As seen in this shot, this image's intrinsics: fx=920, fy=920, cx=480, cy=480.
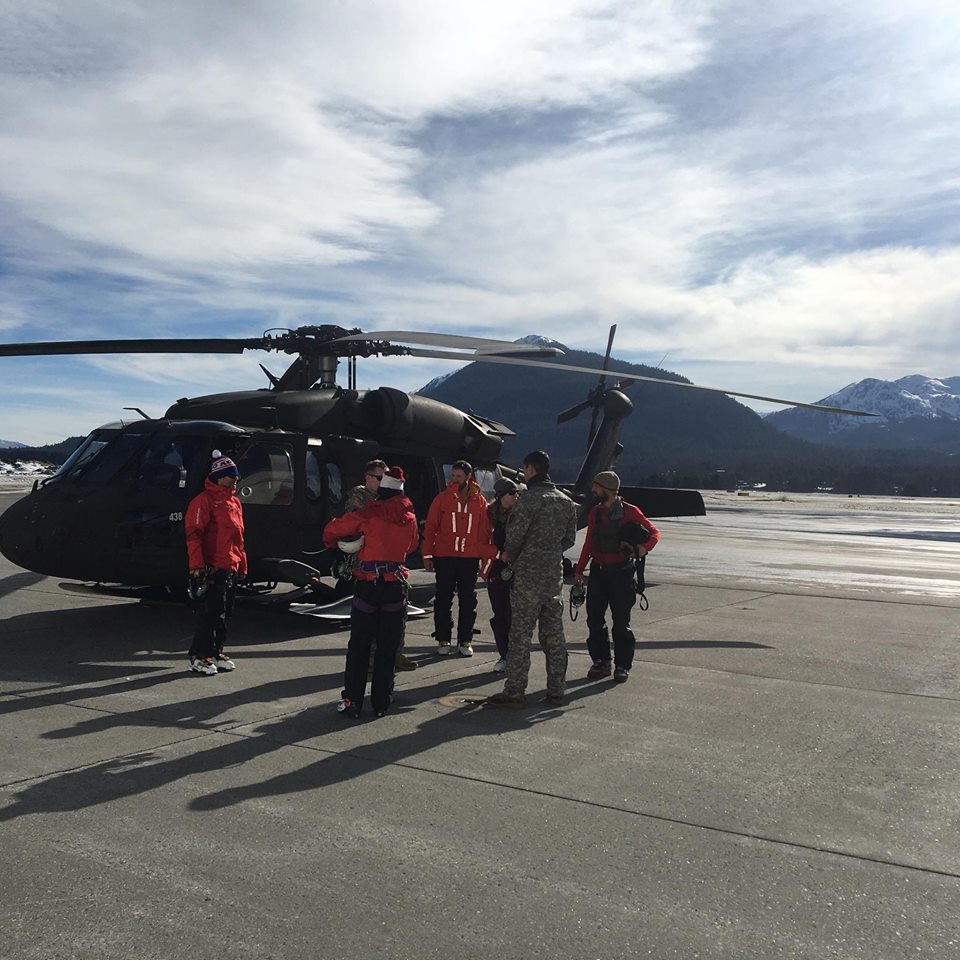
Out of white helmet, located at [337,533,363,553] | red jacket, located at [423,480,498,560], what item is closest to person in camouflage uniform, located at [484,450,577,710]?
white helmet, located at [337,533,363,553]

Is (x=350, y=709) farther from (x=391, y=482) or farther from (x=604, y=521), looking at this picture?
(x=604, y=521)

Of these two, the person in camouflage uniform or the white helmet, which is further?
A: the person in camouflage uniform

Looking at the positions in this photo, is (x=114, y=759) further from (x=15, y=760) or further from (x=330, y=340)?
(x=330, y=340)

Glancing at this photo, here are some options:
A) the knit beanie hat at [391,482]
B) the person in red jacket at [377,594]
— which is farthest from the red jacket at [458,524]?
the person in red jacket at [377,594]

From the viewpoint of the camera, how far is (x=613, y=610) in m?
7.77

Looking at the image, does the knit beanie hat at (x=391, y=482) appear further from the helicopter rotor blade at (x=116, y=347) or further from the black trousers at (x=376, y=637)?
the helicopter rotor blade at (x=116, y=347)

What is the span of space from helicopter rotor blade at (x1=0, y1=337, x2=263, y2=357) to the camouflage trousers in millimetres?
5600

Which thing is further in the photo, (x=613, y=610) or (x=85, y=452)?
(x=85, y=452)

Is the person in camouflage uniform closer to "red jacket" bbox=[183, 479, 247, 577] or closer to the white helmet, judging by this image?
the white helmet

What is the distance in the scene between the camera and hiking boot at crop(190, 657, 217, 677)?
7301mm

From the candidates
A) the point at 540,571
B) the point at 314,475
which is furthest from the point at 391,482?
the point at 314,475

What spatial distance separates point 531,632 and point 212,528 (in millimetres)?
2726

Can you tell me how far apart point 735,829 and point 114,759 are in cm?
331

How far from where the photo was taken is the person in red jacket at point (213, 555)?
24.0 ft
